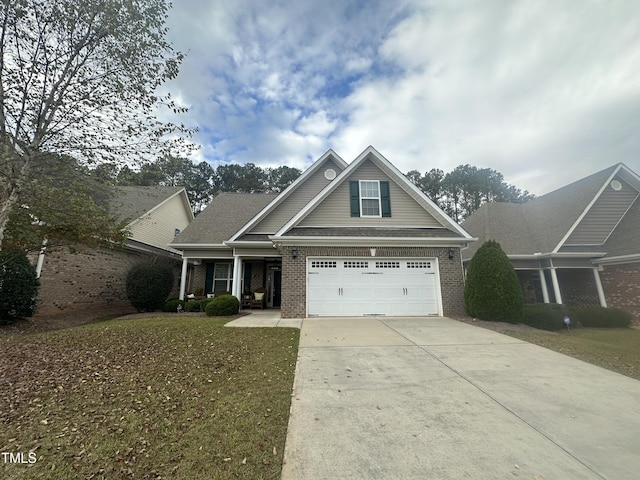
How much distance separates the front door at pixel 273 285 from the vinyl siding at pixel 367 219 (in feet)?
14.7

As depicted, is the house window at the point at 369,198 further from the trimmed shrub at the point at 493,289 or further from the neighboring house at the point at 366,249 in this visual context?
the trimmed shrub at the point at 493,289

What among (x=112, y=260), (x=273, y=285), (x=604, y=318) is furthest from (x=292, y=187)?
(x=604, y=318)

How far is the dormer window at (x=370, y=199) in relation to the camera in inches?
434

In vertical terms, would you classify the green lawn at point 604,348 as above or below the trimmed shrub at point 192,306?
below

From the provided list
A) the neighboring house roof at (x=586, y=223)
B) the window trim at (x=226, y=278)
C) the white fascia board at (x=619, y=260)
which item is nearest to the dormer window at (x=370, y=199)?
the neighboring house roof at (x=586, y=223)

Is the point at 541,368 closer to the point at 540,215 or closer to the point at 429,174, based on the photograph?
the point at 540,215

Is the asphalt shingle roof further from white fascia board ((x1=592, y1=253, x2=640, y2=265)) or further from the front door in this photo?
the front door

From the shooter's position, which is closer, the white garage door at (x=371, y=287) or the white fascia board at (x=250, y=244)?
the white garage door at (x=371, y=287)

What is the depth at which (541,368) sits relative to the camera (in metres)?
4.85

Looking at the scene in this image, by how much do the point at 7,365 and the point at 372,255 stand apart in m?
9.35

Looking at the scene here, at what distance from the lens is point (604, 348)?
255 inches

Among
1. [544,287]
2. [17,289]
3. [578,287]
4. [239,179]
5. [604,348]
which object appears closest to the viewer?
[604,348]

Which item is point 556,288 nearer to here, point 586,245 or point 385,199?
point 586,245

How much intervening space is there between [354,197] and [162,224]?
12919 millimetres
